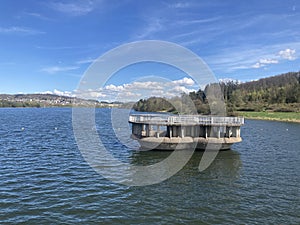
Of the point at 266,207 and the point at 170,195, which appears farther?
the point at 170,195

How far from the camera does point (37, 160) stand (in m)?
26.8

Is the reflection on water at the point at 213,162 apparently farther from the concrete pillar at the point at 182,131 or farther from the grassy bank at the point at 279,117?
the grassy bank at the point at 279,117

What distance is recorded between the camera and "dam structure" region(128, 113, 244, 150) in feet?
104

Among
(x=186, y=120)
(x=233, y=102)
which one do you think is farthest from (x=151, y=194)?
(x=233, y=102)

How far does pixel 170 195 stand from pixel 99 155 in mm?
14649

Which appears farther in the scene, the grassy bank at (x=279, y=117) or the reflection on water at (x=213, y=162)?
the grassy bank at (x=279, y=117)

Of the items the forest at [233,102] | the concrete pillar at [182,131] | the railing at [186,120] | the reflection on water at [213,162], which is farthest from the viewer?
the forest at [233,102]

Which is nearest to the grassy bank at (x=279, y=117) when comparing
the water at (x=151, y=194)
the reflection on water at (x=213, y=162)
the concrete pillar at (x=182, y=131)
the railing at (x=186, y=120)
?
the railing at (x=186, y=120)

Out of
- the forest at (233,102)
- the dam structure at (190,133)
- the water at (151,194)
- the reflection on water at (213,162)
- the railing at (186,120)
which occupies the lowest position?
the water at (151,194)

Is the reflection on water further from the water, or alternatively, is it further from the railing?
the railing

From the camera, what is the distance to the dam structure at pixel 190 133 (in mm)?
31844

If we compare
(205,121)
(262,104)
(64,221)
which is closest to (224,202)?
(64,221)

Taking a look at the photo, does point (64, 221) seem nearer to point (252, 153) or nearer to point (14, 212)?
point (14, 212)

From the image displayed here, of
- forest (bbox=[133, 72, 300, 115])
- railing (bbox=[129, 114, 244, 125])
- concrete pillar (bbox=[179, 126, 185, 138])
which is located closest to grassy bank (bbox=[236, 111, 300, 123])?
forest (bbox=[133, 72, 300, 115])
